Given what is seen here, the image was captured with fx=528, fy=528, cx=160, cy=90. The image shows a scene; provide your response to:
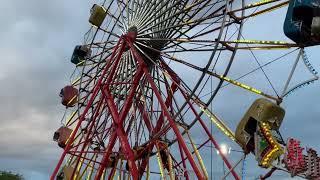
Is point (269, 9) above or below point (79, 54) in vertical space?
below

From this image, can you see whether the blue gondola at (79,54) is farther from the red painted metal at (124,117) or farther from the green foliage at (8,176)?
the green foliage at (8,176)

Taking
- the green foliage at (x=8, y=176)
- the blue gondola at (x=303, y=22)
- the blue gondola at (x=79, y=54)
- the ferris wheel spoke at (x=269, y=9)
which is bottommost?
the blue gondola at (x=303, y=22)

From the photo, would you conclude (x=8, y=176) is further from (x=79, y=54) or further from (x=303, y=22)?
(x=303, y=22)

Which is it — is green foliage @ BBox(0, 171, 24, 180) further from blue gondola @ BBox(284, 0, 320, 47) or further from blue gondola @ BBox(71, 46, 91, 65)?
blue gondola @ BBox(284, 0, 320, 47)

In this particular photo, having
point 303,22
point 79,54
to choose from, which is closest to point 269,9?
point 303,22

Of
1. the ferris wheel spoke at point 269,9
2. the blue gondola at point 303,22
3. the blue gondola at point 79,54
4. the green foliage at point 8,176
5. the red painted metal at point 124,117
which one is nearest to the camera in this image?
the blue gondola at point 303,22

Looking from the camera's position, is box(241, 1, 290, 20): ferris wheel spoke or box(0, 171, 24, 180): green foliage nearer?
box(241, 1, 290, 20): ferris wheel spoke

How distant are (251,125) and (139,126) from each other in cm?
884

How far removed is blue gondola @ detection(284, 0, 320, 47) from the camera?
1819cm

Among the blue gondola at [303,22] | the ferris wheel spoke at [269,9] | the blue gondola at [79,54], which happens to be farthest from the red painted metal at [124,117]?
the blue gondola at [79,54]

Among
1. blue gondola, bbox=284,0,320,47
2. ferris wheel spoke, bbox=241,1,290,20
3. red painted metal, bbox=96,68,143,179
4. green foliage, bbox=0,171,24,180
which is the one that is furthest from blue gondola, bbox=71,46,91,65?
green foliage, bbox=0,171,24,180

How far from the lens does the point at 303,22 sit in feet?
62.2

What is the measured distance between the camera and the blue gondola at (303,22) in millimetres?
18188

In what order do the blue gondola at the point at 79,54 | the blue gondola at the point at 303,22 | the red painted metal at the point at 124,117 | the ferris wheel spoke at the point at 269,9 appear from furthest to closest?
the blue gondola at the point at 79,54 → the red painted metal at the point at 124,117 → the ferris wheel spoke at the point at 269,9 → the blue gondola at the point at 303,22
